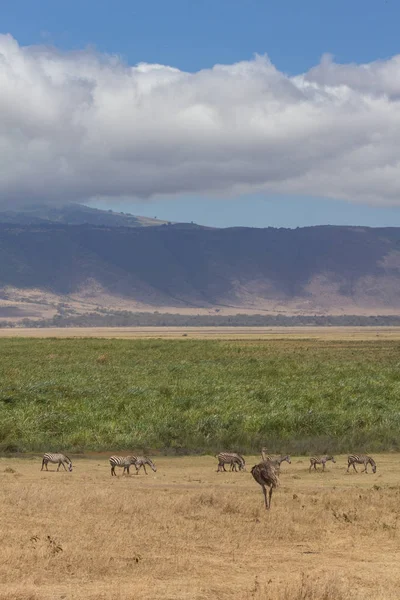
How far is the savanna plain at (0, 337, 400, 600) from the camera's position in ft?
40.6

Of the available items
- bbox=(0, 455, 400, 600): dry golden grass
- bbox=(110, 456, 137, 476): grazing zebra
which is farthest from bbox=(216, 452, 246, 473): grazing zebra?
bbox=(110, 456, 137, 476): grazing zebra

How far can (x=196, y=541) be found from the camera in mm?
14484

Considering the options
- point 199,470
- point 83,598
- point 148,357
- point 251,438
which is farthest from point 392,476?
point 148,357

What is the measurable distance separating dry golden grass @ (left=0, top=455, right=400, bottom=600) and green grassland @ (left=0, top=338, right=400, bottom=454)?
844 centimetres

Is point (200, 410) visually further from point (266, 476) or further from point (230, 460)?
point (266, 476)

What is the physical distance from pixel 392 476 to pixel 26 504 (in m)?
10.0

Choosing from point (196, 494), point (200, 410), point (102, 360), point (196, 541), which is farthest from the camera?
point (102, 360)

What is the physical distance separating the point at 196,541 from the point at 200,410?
19.0 m

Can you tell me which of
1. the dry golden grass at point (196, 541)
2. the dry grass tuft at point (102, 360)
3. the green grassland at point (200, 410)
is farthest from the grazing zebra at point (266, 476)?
the dry grass tuft at point (102, 360)

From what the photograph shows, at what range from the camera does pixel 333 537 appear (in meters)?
15.0

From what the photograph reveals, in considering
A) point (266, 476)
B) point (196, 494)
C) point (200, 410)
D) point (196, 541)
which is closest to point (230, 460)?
point (196, 494)

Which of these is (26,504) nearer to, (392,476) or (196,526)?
(196,526)

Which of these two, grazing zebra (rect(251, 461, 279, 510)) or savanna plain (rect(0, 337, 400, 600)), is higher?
grazing zebra (rect(251, 461, 279, 510))

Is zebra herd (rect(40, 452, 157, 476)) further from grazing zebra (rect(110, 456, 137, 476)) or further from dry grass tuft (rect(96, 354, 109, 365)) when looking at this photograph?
dry grass tuft (rect(96, 354, 109, 365))
